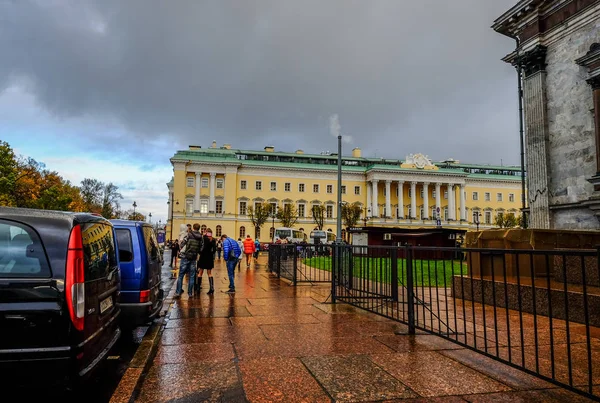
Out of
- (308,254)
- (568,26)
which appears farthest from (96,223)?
(568,26)

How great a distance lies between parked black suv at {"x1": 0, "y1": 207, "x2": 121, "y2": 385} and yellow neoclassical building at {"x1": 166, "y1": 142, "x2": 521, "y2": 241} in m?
71.8

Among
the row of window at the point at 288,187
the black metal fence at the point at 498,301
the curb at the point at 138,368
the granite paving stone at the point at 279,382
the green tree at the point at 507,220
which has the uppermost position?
the row of window at the point at 288,187

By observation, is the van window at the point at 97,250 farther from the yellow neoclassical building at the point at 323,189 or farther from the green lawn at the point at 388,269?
the yellow neoclassical building at the point at 323,189

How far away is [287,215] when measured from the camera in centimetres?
7319

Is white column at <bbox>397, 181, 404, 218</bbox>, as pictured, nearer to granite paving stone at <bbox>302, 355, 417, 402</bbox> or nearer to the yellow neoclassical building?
the yellow neoclassical building

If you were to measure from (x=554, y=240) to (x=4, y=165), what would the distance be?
133ft

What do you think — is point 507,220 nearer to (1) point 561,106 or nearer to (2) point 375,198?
(2) point 375,198

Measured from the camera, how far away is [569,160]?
15.5m

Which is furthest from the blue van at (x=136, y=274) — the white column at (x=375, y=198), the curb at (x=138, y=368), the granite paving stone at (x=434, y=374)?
the white column at (x=375, y=198)

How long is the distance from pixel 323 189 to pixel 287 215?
1315 centimetres

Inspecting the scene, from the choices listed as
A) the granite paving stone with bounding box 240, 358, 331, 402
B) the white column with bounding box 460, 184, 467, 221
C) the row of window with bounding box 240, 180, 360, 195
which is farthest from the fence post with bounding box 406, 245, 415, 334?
the white column with bounding box 460, 184, 467, 221

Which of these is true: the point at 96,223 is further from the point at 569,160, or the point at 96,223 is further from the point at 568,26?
the point at 568,26

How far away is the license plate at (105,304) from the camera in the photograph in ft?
13.4

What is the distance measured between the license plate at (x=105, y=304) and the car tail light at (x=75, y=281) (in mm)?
629
